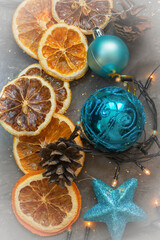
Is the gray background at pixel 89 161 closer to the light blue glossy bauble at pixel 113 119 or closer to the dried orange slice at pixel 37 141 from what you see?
the dried orange slice at pixel 37 141

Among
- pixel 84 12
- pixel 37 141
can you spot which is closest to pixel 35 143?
pixel 37 141

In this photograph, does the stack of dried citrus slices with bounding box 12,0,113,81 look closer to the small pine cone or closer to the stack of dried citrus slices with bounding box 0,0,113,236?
the stack of dried citrus slices with bounding box 0,0,113,236

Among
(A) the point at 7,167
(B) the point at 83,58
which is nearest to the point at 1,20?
(B) the point at 83,58

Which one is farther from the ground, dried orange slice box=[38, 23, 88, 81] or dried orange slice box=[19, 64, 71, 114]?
dried orange slice box=[38, 23, 88, 81]

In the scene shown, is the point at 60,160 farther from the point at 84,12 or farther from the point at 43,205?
the point at 84,12

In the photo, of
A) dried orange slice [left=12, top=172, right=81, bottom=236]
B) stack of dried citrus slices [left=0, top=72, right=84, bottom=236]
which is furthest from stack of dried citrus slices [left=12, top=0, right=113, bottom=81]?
dried orange slice [left=12, top=172, right=81, bottom=236]


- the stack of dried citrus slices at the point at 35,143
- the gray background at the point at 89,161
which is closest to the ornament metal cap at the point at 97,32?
the gray background at the point at 89,161
